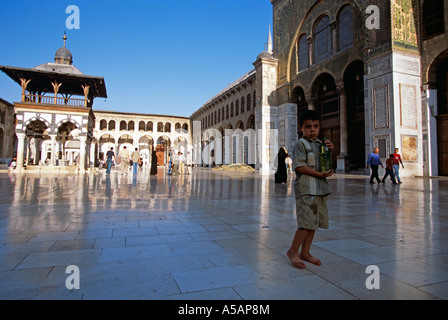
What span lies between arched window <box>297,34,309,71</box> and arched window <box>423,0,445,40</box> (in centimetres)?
732

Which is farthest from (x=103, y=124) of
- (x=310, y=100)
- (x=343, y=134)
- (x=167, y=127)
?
(x=343, y=134)

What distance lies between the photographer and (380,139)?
13336mm

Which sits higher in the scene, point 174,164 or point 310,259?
point 174,164

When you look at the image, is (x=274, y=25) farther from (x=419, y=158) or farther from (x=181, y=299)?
(x=181, y=299)

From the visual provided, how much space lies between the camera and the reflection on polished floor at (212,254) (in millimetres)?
1831

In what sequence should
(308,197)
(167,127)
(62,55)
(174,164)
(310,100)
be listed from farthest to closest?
(167,127) < (62,55) < (310,100) < (174,164) < (308,197)

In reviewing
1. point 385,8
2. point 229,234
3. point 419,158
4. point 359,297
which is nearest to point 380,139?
point 419,158

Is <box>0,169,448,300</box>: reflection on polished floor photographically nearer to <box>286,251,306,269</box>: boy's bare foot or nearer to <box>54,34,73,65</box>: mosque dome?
<box>286,251,306,269</box>: boy's bare foot

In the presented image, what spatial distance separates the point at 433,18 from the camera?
13180 millimetres

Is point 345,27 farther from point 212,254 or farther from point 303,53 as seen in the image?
point 212,254

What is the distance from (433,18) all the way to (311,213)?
1554cm

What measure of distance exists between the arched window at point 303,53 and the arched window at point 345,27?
123 inches

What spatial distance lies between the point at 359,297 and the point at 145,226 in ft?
8.62

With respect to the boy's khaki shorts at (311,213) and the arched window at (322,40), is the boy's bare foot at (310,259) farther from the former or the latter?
the arched window at (322,40)
